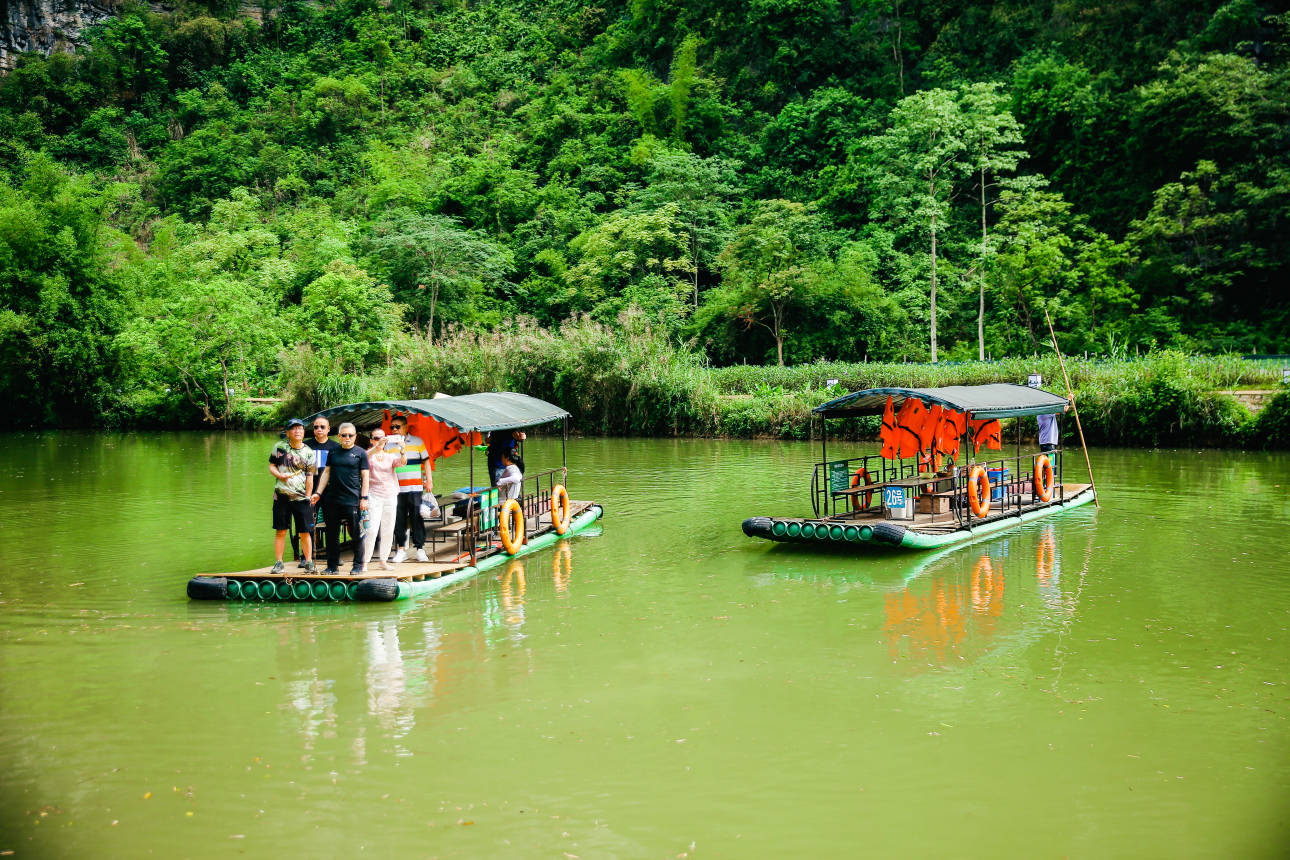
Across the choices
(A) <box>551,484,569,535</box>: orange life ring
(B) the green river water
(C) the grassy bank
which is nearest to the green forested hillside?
(C) the grassy bank

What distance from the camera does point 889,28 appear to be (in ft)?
209

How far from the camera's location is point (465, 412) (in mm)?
15328

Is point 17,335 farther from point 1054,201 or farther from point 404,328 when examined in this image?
point 1054,201

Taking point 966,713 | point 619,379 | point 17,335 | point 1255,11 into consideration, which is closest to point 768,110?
point 1255,11

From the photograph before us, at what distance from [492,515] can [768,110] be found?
180 ft

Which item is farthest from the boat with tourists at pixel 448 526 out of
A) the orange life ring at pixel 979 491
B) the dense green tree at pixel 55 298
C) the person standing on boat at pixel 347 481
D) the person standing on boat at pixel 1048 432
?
the dense green tree at pixel 55 298

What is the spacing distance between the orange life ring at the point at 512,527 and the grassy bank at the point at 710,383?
66.6ft

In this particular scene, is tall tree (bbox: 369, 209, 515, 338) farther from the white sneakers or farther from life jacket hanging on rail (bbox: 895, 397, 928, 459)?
the white sneakers

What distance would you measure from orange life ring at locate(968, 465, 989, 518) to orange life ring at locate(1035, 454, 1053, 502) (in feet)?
8.23

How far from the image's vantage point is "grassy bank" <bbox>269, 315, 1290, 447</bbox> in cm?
3077

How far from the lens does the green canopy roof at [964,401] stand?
16328 millimetres

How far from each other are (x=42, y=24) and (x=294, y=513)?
9097 cm

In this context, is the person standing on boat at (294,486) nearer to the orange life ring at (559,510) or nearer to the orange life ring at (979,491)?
the orange life ring at (559,510)

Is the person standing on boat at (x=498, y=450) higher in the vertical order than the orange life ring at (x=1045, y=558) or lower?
higher
